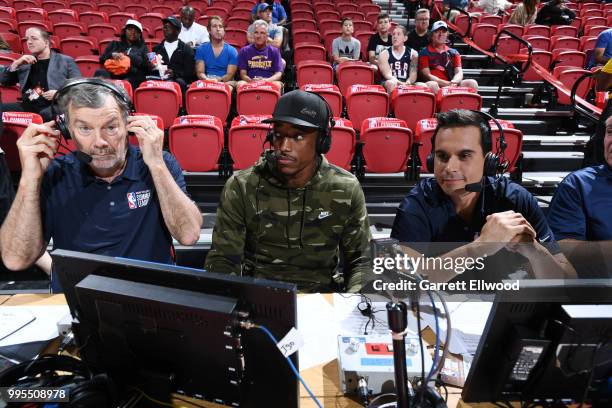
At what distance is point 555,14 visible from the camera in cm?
929

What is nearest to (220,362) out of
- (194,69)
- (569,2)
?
(194,69)

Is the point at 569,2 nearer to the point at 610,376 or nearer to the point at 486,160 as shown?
the point at 486,160

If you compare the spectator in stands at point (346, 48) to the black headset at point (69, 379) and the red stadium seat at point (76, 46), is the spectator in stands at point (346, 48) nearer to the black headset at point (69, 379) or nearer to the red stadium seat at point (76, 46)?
the red stadium seat at point (76, 46)

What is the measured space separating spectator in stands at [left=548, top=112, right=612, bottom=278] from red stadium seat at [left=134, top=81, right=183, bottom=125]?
3.82 meters

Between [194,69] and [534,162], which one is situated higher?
[194,69]

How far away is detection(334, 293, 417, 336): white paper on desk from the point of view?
1573 mm

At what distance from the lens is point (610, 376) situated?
1156mm

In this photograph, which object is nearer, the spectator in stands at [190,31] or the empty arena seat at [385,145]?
the empty arena seat at [385,145]

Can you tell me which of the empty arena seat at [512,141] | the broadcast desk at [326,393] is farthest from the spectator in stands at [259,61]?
the broadcast desk at [326,393]

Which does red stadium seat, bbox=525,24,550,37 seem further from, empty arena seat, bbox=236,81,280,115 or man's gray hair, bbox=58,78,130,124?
man's gray hair, bbox=58,78,130,124

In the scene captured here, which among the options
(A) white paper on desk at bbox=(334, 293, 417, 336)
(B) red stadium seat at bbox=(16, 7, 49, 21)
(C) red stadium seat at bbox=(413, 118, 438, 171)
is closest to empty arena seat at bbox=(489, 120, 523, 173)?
(C) red stadium seat at bbox=(413, 118, 438, 171)

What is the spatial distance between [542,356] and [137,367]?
99cm

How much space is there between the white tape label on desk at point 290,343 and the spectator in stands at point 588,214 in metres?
1.74

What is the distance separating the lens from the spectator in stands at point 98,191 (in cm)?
187
